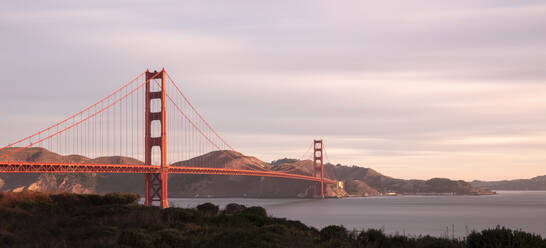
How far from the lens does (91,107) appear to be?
76.8 meters

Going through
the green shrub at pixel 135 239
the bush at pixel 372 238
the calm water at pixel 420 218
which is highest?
the green shrub at pixel 135 239

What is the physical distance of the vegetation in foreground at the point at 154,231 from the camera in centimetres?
2350

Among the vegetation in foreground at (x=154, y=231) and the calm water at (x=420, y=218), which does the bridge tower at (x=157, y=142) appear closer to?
the calm water at (x=420, y=218)

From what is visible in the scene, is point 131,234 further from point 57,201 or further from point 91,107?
point 91,107

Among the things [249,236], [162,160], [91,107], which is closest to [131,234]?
[249,236]

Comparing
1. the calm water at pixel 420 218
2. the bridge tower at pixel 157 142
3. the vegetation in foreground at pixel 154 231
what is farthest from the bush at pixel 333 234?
the bridge tower at pixel 157 142

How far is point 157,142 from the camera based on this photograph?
76.5 m

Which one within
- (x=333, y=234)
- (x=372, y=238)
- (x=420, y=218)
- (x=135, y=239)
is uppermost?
(x=135, y=239)

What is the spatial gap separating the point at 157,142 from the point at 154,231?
2023 inches

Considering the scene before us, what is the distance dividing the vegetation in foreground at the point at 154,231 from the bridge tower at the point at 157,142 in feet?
118

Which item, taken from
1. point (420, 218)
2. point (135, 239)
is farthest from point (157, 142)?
point (135, 239)

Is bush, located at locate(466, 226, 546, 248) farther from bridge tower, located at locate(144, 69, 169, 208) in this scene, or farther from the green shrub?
bridge tower, located at locate(144, 69, 169, 208)

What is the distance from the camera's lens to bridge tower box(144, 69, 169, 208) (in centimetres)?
7300

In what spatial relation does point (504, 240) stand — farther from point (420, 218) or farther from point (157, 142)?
point (420, 218)
